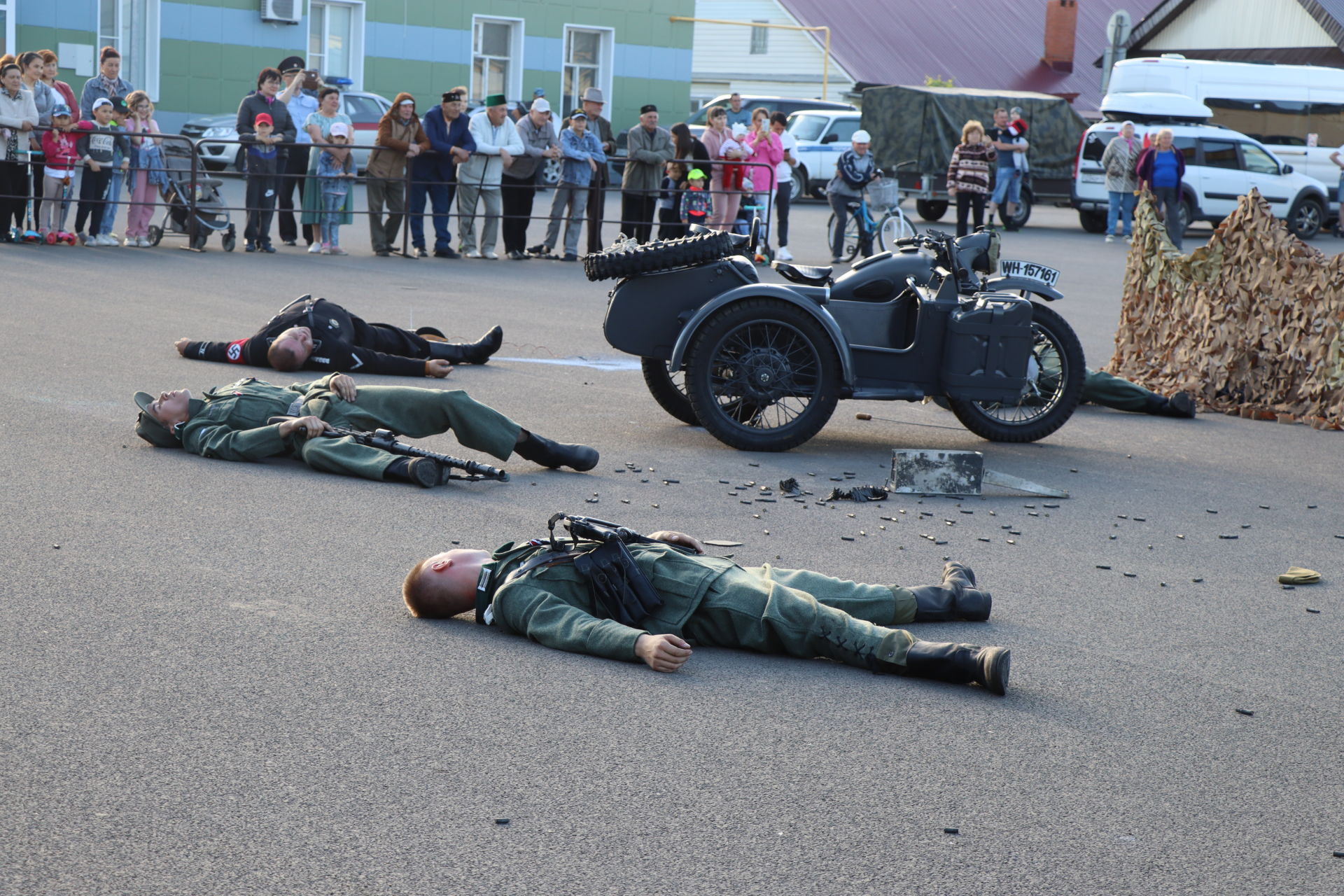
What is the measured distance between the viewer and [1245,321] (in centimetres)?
1087

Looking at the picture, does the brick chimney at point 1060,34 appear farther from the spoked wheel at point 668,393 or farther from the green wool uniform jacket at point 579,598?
the green wool uniform jacket at point 579,598

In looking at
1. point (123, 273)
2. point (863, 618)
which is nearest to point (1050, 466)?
point (863, 618)

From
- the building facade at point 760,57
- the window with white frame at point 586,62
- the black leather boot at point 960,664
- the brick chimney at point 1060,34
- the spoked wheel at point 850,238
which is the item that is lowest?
the black leather boot at point 960,664

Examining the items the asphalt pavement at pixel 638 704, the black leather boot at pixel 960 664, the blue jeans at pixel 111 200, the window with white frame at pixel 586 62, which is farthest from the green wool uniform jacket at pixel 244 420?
the window with white frame at pixel 586 62

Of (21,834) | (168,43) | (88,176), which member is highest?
(168,43)

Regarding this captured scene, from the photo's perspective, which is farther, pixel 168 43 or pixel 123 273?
pixel 168 43

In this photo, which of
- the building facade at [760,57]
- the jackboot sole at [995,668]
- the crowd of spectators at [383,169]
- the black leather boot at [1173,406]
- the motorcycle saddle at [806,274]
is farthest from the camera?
the building facade at [760,57]

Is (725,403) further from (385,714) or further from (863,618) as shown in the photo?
(385,714)

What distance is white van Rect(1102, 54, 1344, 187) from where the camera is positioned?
31656 millimetres

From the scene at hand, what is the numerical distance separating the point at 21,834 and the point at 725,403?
5673 mm

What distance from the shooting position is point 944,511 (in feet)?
23.2

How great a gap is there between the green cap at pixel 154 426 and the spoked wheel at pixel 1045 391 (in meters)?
4.25

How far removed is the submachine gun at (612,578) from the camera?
15.4ft

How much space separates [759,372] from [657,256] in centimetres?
85
